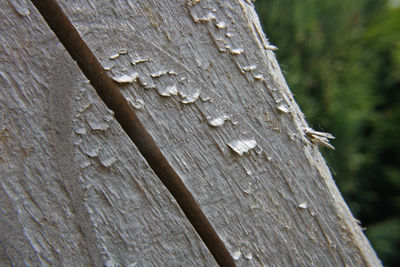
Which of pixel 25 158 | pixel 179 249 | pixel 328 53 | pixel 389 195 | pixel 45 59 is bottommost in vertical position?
pixel 389 195

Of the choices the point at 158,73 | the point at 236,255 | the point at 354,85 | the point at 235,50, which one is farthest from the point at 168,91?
the point at 354,85

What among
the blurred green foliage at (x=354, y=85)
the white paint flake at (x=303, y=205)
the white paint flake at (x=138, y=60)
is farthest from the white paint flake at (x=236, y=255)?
the blurred green foliage at (x=354, y=85)

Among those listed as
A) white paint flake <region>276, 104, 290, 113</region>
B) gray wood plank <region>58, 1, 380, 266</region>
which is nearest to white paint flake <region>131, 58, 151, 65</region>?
gray wood plank <region>58, 1, 380, 266</region>

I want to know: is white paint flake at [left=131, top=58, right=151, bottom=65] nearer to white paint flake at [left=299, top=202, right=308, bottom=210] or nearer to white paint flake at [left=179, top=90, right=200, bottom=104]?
white paint flake at [left=179, top=90, right=200, bottom=104]

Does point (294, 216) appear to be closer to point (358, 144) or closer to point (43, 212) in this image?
point (43, 212)

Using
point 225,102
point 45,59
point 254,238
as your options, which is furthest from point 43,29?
point 254,238

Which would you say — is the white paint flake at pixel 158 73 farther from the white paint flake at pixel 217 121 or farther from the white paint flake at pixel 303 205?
the white paint flake at pixel 303 205
